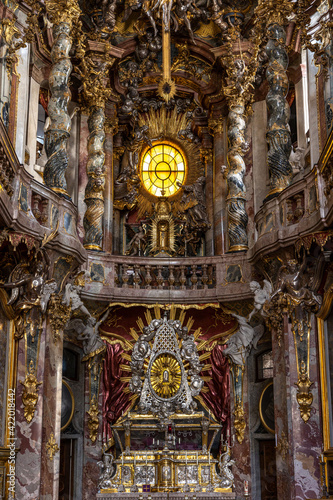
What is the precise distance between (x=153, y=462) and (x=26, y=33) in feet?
35.6

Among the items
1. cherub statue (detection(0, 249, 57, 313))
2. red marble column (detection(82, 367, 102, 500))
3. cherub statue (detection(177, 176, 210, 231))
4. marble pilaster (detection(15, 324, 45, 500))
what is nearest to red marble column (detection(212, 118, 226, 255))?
cherub statue (detection(177, 176, 210, 231))

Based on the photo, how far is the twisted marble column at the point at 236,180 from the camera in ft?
60.8

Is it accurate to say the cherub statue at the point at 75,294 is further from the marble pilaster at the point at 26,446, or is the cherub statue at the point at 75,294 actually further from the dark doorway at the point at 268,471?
the dark doorway at the point at 268,471

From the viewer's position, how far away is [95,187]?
18.6m

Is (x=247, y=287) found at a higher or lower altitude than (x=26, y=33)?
lower

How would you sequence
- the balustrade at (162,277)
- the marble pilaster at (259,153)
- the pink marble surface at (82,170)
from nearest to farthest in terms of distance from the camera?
the balustrade at (162,277)
the pink marble surface at (82,170)
the marble pilaster at (259,153)

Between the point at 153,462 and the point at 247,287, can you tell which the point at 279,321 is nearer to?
the point at 247,287

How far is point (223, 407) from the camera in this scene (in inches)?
726

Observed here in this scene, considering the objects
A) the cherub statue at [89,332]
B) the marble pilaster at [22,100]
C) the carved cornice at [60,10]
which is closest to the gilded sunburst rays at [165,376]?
the cherub statue at [89,332]

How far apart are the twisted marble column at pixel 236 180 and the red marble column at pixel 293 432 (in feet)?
12.7

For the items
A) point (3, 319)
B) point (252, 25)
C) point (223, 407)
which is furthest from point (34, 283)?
point (252, 25)

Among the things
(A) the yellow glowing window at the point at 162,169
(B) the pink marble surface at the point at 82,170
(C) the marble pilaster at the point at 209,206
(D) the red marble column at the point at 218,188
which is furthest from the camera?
(A) the yellow glowing window at the point at 162,169

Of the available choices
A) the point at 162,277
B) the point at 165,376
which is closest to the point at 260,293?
the point at 162,277

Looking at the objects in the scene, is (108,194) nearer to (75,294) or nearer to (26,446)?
(75,294)
